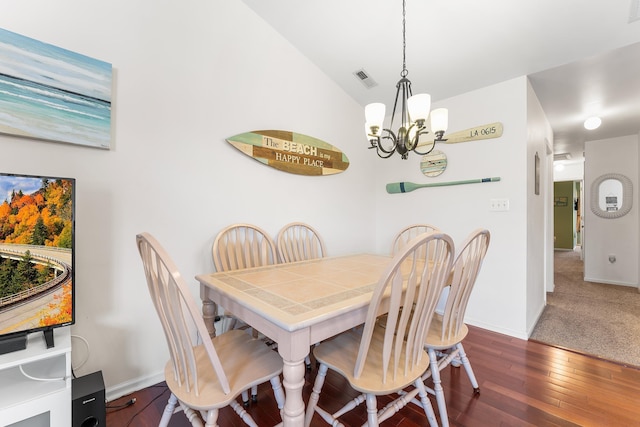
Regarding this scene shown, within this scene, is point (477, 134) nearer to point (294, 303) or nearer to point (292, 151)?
point (292, 151)

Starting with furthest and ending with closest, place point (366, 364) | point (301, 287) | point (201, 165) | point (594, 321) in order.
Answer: point (594, 321) < point (201, 165) < point (301, 287) < point (366, 364)

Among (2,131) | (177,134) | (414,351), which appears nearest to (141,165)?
(177,134)

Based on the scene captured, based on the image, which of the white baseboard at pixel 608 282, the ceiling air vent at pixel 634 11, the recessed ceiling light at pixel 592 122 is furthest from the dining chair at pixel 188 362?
the white baseboard at pixel 608 282

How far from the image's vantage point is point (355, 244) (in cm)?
317

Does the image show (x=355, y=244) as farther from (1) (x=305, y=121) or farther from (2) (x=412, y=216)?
(1) (x=305, y=121)

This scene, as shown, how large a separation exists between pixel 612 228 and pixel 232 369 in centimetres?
565

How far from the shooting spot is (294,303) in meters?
1.14

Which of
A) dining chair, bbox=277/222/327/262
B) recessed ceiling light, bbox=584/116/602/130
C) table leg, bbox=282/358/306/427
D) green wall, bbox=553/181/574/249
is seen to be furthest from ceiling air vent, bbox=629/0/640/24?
green wall, bbox=553/181/574/249

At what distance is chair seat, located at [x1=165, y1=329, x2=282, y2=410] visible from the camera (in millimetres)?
974

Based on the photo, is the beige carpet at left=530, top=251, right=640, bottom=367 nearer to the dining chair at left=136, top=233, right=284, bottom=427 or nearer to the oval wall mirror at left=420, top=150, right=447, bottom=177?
the oval wall mirror at left=420, top=150, right=447, bottom=177

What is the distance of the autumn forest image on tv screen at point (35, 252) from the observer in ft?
3.74

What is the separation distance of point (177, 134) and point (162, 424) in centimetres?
159

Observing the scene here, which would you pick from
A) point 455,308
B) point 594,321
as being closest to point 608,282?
point 594,321

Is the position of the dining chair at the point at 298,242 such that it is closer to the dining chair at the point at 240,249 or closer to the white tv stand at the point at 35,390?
the dining chair at the point at 240,249
